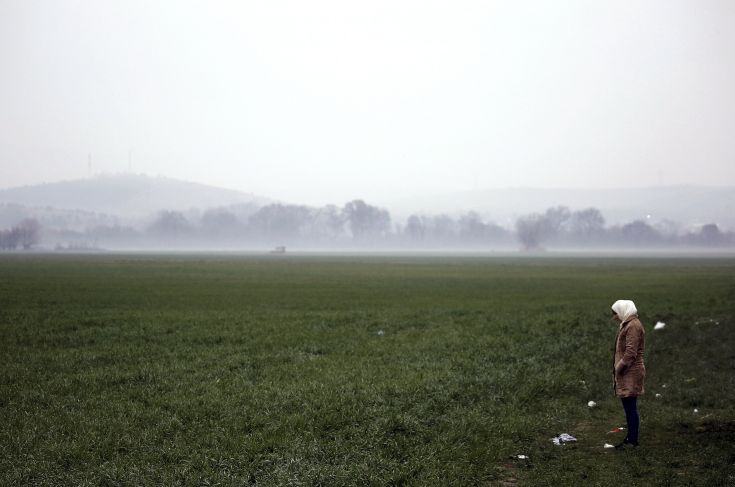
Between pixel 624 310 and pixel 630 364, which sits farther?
pixel 624 310

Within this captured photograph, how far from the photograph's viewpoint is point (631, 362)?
44.3 feet

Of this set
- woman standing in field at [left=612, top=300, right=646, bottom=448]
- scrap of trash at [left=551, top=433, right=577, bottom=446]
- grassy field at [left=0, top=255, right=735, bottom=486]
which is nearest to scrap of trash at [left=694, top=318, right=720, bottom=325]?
grassy field at [left=0, top=255, right=735, bottom=486]

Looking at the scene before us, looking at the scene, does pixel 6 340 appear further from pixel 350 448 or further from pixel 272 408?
pixel 350 448

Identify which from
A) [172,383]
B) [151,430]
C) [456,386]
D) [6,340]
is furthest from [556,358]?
[6,340]

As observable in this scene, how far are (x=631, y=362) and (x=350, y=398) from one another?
290 inches

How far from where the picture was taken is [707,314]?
33844 millimetres

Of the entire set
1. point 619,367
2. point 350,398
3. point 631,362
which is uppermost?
point 631,362

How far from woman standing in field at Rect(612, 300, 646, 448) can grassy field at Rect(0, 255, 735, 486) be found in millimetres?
714

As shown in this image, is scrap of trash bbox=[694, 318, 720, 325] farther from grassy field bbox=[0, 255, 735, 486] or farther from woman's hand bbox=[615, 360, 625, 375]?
woman's hand bbox=[615, 360, 625, 375]

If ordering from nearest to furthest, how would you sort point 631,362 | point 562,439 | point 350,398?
point 631,362
point 562,439
point 350,398

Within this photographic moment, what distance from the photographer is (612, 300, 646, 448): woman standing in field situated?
13461 mm

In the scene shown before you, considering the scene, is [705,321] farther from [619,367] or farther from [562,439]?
[619,367]

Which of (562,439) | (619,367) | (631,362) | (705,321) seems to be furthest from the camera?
(705,321)

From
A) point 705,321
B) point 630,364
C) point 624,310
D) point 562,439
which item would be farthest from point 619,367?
point 705,321
